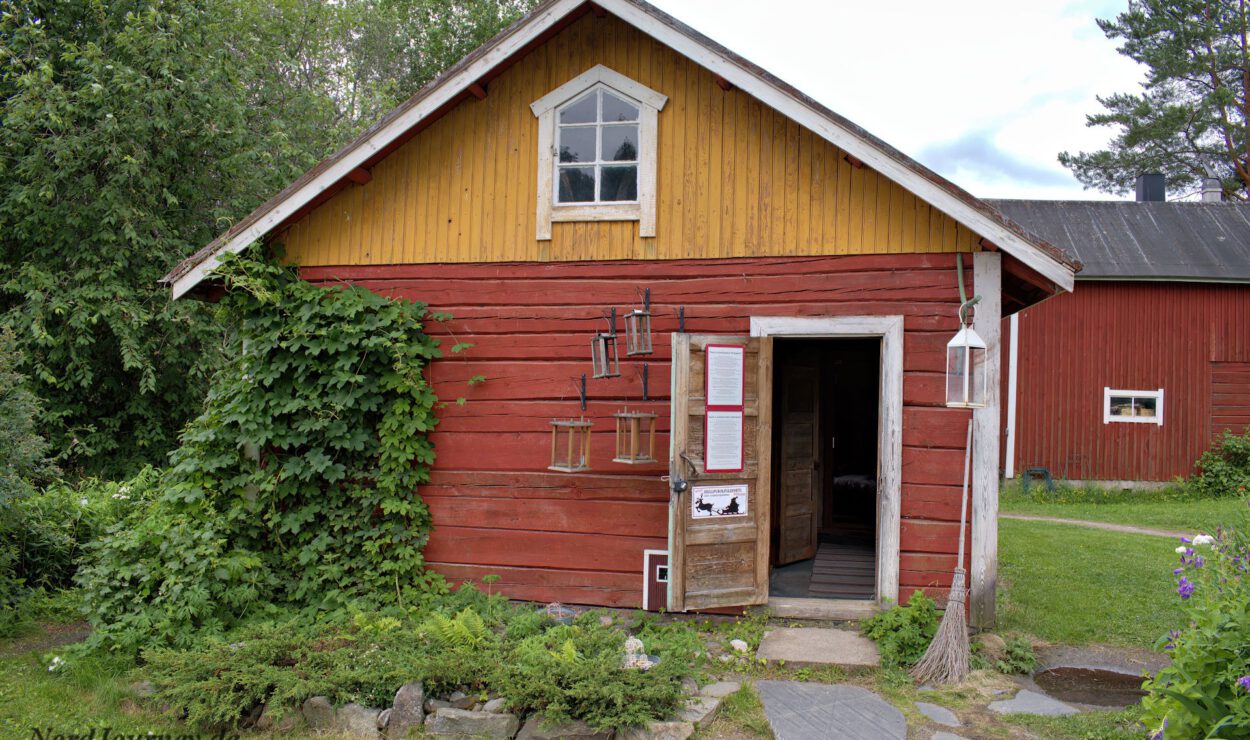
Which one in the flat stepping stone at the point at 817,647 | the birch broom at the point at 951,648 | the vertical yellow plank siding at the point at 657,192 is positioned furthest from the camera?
the vertical yellow plank siding at the point at 657,192

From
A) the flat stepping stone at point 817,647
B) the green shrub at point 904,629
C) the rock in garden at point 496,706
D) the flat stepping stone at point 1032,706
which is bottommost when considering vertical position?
the flat stepping stone at point 1032,706

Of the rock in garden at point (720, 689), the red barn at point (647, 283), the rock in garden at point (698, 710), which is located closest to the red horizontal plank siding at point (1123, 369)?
the red barn at point (647, 283)

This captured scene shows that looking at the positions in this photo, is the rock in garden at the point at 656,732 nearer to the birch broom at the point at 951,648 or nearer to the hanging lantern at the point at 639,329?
the birch broom at the point at 951,648

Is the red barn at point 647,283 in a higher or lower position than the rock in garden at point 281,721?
higher

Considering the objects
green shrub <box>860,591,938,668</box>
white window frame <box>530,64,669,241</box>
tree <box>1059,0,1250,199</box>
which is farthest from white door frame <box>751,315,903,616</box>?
tree <box>1059,0,1250,199</box>

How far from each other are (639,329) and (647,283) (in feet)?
1.42

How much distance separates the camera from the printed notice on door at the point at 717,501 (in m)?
6.80

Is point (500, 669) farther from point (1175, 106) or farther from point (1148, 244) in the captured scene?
→ point (1175, 106)

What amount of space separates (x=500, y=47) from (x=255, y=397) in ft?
11.6

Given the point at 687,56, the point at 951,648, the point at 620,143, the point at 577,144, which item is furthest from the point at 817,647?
the point at 687,56

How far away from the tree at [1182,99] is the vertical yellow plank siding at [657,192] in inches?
820

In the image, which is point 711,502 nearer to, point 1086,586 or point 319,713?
point 319,713

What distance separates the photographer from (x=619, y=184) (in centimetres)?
742

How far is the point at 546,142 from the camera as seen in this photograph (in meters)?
7.50
